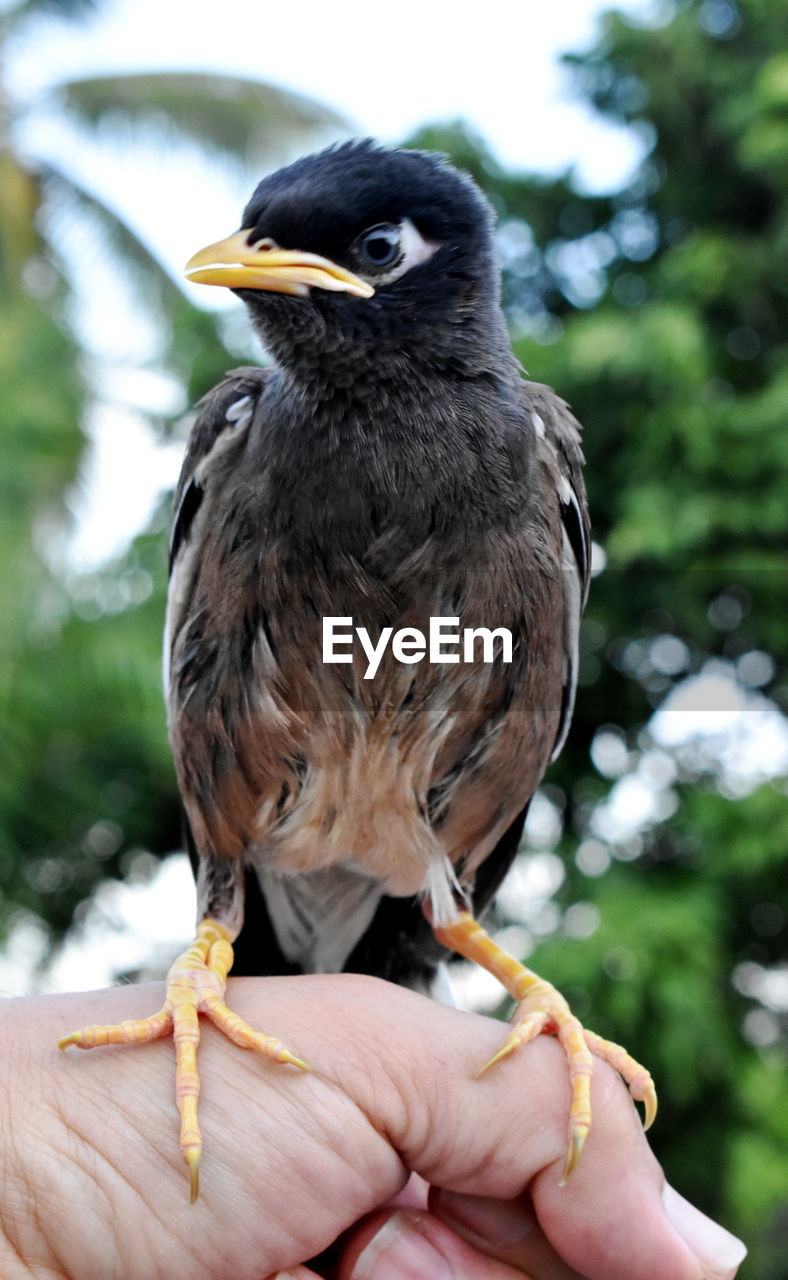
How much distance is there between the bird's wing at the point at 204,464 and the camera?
6.65ft

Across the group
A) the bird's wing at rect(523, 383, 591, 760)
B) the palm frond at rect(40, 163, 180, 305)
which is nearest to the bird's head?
the bird's wing at rect(523, 383, 591, 760)

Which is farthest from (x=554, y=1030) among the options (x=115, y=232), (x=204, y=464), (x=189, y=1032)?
(x=115, y=232)

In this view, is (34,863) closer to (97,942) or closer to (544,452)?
(97,942)

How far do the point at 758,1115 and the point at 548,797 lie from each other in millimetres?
1976

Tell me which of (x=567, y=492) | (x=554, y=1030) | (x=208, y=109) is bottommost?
(x=554, y=1030)

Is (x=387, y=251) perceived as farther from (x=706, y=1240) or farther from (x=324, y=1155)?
(x=706, y=1240)

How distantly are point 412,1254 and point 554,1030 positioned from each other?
42 centimetres

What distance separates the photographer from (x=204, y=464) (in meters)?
2.03

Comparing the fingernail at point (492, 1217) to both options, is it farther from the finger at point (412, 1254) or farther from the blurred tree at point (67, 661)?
the blurred tree at point (67, 661)

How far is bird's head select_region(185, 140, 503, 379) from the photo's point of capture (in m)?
1.73

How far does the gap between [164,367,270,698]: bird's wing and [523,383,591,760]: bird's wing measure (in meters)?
0.52

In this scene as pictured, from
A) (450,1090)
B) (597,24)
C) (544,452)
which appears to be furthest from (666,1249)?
(597,24)

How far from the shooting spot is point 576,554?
7.13 feet

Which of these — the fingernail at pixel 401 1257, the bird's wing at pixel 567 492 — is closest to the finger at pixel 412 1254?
the fingernail at pixel 401 1257
